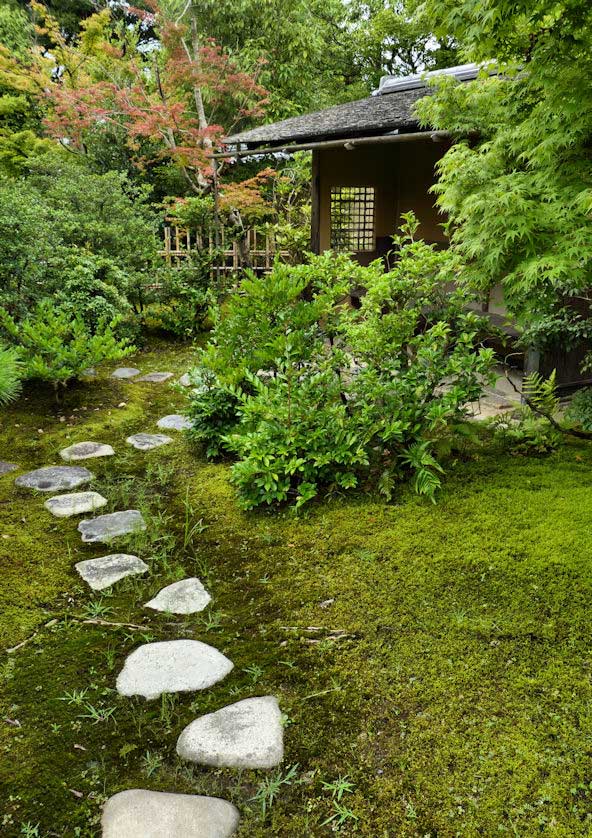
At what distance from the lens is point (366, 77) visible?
18.9 meters

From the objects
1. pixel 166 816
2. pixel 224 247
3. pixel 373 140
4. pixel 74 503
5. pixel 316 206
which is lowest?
pixel 166 816

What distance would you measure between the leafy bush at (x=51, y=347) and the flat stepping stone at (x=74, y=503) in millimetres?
1730

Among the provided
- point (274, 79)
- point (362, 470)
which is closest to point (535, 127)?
point (362, 470)

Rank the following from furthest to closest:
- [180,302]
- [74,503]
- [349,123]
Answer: [180,302] < [349,123] < [74,503]

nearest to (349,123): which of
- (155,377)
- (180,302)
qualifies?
(180,302)

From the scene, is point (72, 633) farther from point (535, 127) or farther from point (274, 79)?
point (274, 79)

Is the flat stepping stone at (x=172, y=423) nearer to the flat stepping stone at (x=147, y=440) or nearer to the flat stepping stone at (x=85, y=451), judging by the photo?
the flat stepping stone at (x=147, y=440)

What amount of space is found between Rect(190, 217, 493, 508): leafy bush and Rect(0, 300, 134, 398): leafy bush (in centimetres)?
215

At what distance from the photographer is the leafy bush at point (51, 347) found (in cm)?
543

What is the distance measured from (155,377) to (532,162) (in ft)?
14.9

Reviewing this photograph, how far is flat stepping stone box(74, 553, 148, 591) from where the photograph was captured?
3137 millimetres

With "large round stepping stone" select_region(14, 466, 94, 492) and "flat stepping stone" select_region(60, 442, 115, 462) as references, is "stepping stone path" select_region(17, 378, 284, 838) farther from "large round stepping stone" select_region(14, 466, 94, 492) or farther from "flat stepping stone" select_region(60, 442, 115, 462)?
"flat stepping stone" select_region(60, 442, 115, 462)

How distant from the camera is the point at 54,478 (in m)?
4.30

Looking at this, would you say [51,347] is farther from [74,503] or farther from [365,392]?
[365,392]
